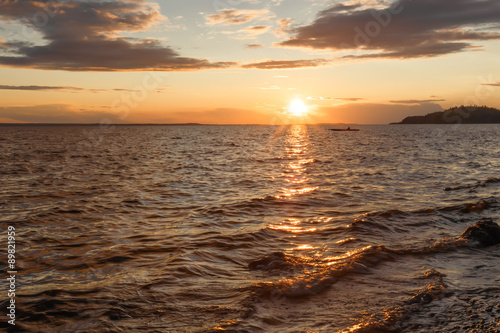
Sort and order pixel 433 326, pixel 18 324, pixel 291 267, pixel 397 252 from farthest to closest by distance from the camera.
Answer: pixel 397 252, pixel 291 267, pixel 18 324, pixel 433 326

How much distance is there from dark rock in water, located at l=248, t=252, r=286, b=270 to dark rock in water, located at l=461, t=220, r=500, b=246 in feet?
20.7

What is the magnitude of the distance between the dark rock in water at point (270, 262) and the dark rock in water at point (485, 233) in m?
6.32

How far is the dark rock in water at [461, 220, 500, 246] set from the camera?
1105 centimetres

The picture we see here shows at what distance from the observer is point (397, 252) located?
1048cm

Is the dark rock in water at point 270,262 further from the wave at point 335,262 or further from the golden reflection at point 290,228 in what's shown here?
the golden reflection at point 290,228

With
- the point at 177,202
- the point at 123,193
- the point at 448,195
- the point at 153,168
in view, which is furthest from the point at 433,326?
the point at 153,168

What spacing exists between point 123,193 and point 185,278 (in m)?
12.7

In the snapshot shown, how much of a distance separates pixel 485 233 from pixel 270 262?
7.04 meters

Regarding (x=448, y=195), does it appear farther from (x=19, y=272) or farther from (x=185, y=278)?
(x=19, y=272)

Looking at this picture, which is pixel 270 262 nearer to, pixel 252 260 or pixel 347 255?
pixel 252 260

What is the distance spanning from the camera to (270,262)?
964 centimetres

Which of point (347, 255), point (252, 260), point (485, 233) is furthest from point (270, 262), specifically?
point (485, 233)

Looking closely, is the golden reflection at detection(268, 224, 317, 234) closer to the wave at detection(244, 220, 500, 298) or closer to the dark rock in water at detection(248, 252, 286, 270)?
the wave at detection(244, 220, 500, 298)

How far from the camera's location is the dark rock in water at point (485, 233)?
11.1 meters
